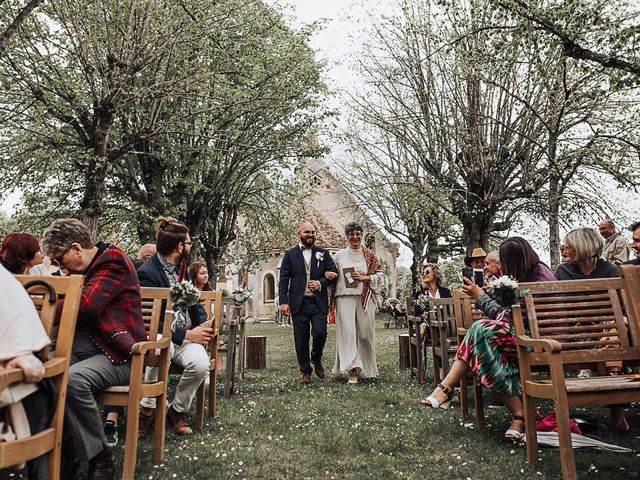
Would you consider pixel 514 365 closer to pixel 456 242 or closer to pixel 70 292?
pixel 70 292

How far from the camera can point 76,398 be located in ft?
11.8

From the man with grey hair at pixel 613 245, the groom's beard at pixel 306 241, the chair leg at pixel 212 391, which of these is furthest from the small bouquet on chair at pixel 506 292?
the man with grey hair at pixel 613 245

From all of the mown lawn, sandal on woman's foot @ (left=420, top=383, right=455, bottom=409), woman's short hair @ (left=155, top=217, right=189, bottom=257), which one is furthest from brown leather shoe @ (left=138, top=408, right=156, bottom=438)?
sandal on woman's foot @ (left=420, top=383, right=455, bottom=409)

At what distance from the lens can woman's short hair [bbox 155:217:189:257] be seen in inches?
230

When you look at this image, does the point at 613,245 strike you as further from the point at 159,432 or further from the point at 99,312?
the point at 99,312

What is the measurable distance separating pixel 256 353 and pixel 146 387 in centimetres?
761

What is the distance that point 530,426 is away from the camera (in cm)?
419

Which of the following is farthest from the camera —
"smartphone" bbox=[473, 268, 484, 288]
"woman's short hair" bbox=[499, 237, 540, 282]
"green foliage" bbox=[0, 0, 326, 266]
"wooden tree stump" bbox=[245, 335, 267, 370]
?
"green foliage" bbox=[0, 0, 326, 266]

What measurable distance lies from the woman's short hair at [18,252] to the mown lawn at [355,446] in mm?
2382

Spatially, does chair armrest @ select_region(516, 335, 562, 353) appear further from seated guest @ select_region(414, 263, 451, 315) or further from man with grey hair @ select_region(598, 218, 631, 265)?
man with grey hair @ select_region(598, 218, 631, 265)

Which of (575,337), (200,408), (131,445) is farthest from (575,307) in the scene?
(200,408)

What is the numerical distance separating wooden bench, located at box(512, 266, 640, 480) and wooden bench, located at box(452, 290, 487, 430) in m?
0.83

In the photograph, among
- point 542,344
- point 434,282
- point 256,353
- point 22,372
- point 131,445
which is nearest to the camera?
point 22,372

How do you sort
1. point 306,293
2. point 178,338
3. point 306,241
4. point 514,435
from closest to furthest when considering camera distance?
point 514,435
point 178,338
point 306,293
point 306,241
